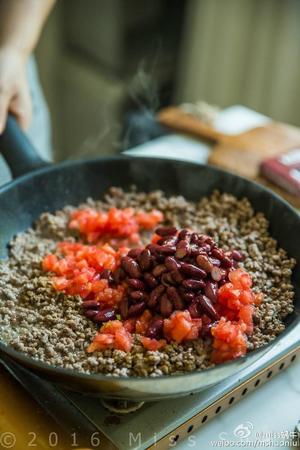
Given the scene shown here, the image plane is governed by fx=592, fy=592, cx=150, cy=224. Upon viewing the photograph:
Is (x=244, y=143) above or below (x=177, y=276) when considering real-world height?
below

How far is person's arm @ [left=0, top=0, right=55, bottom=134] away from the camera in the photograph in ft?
4.95

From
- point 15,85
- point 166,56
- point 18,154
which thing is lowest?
point 166,56

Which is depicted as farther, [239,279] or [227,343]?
[239,279]

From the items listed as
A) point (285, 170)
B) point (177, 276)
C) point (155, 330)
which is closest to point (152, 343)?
point (155, 330)

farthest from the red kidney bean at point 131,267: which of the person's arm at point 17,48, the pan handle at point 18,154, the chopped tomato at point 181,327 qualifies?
the person's arm at point 17,48

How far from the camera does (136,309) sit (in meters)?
1.07

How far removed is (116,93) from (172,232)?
215cm

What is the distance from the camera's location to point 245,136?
1.85 metres

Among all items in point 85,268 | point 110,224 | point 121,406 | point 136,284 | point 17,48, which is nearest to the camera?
point 121,406

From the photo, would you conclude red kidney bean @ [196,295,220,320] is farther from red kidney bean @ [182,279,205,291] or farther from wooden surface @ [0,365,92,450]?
wooden surface @ [0,365,92,450]

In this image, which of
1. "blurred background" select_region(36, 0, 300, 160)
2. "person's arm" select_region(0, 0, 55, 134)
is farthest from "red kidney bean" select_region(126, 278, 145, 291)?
"blurred background" select_region(36, 0, 300, 160)

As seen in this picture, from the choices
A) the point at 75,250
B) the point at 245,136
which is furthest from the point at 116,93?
the point at 75,250

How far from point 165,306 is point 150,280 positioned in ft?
0.20

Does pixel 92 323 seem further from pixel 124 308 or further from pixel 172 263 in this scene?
pixel 172 263
